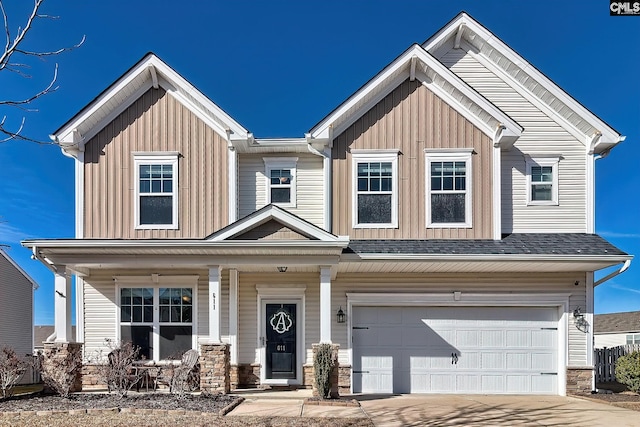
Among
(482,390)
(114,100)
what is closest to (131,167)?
(114,100)

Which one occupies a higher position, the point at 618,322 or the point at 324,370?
the point at 324,370

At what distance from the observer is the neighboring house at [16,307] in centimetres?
2303

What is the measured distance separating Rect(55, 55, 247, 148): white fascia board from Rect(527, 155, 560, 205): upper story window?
22.9 ft

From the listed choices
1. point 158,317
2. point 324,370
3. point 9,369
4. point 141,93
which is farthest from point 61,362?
point 141,93

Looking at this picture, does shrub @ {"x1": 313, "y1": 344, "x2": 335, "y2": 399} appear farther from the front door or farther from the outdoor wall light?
the outdoor wall light

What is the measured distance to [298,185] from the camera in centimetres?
1323

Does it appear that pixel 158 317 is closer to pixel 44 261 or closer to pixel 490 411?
pixel 44 261

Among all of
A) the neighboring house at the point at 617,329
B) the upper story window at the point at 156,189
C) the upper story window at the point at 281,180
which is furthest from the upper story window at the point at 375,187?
the neighboring house at the point at 617,329

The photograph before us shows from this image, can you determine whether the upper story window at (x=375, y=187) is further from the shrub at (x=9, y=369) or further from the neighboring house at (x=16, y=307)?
the neighboring house at (x=16, y=307)

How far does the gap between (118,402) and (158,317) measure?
10.4 feet

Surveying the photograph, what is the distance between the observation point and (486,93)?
1345cm

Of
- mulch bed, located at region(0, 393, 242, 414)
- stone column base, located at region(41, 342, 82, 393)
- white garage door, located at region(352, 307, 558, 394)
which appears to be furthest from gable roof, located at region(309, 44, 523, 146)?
stone column base, located at region(41, 342, 82, 393)

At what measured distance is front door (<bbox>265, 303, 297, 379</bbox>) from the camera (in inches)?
504

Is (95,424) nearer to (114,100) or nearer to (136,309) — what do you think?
(136,309)
